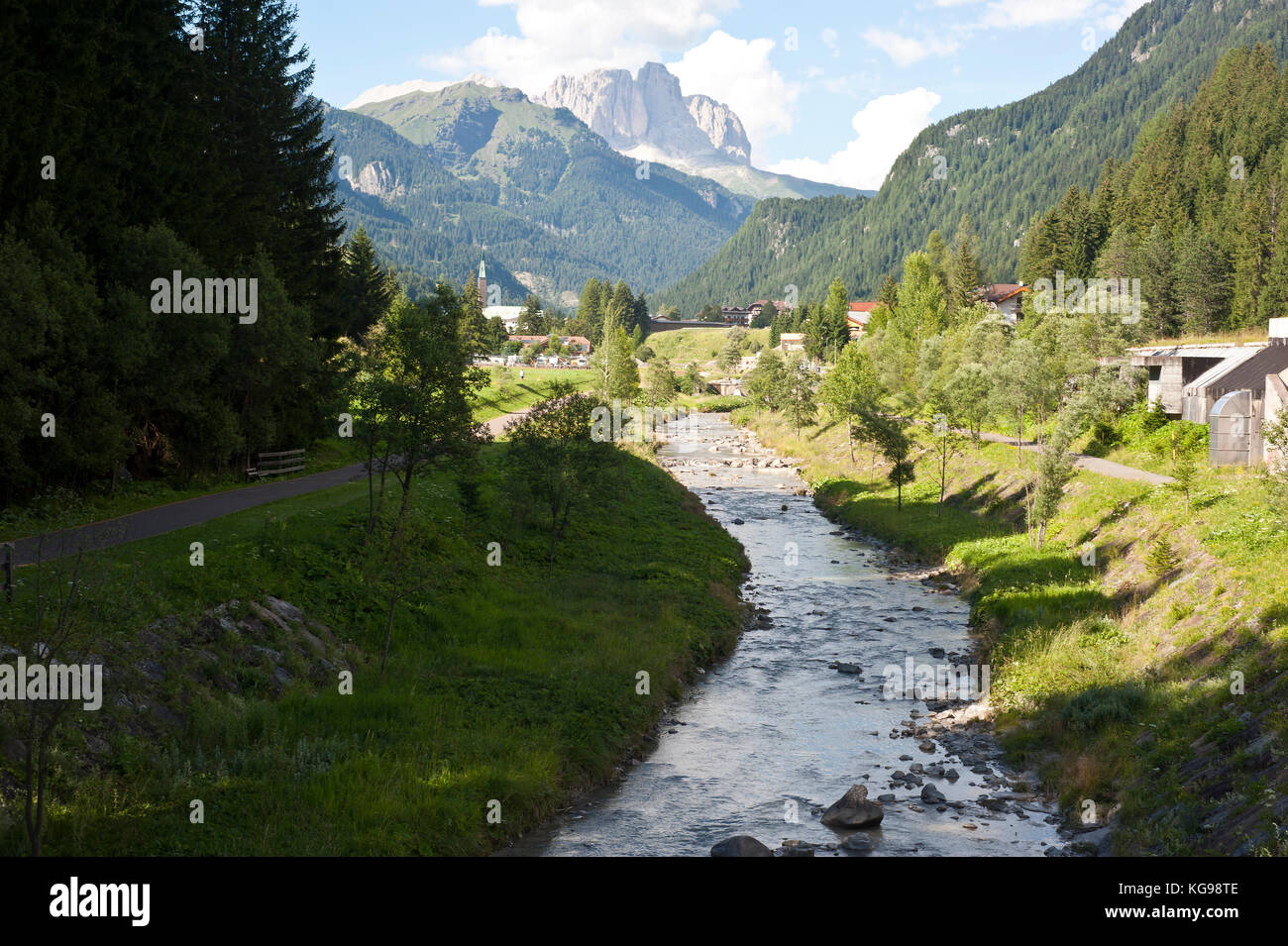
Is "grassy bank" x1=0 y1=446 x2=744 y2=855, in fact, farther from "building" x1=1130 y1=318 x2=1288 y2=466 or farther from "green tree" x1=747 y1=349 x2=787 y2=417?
"green tree" x1=747 y1=349 x2=787 y2=417

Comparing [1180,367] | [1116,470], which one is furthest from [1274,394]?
[1180,367]

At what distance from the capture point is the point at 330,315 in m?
Result: 51.0

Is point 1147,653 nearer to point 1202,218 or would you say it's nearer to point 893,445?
point 893,445

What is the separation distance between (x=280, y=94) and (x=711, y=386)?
149703 millimetres

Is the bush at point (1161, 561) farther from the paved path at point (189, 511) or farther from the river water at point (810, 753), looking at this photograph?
the paved path at point (189, 511)

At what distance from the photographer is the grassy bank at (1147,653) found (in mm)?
17688

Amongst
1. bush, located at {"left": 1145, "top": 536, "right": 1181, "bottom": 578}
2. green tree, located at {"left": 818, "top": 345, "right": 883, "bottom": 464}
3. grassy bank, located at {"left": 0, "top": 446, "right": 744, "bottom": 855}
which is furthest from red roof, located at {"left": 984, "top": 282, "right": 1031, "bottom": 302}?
grassy bank, located at {"left": 0, "top": 446, "right": 744, "bottom": 855}

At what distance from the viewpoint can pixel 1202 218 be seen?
344ft

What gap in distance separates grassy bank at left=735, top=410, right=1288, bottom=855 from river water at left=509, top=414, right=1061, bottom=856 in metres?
1.74

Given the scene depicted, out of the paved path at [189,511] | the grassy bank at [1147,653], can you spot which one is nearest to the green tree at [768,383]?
the grassy bank at [1147,653]

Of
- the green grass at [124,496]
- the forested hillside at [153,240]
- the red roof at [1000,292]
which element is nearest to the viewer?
the green grass at [124,496]

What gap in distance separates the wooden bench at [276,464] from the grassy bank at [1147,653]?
33.8 meters

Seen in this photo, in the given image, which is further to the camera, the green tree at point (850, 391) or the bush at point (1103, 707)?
the green tree at point (850, 391)
